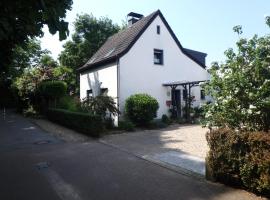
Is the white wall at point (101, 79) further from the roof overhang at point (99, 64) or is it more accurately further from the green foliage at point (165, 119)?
the green foliage at point (165, 119)

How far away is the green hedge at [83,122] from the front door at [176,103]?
23.5 feet

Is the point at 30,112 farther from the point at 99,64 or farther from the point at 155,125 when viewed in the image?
the point at 155,125

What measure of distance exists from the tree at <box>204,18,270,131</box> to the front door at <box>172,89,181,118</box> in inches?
495

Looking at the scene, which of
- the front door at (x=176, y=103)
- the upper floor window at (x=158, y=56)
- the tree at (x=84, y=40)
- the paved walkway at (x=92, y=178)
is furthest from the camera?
the tree at (x=84, y=40)

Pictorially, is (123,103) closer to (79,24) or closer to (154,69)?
(154,69)

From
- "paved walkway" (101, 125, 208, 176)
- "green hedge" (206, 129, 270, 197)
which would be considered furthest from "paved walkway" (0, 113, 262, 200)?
"paved walkway" (101, 125, 208, 176)

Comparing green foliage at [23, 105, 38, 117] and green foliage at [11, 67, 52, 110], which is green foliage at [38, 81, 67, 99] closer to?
green foliage at [11, 67, 52, 110]

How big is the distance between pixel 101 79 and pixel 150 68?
3580 millimetres

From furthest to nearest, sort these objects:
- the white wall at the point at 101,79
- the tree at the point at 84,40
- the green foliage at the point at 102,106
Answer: the tree at the point at 84,40
the white wall at the point at 101,79
the green foliage at the point at 102,106

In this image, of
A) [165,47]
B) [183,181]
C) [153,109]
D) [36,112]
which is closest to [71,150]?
[183,181]

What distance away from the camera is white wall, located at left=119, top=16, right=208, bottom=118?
711 inches

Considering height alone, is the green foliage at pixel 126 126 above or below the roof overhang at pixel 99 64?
below

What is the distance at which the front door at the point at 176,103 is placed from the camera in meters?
20.0

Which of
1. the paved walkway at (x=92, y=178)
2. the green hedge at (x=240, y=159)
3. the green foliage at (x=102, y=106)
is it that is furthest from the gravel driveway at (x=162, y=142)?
the green hedge at (x=240, y=159)
